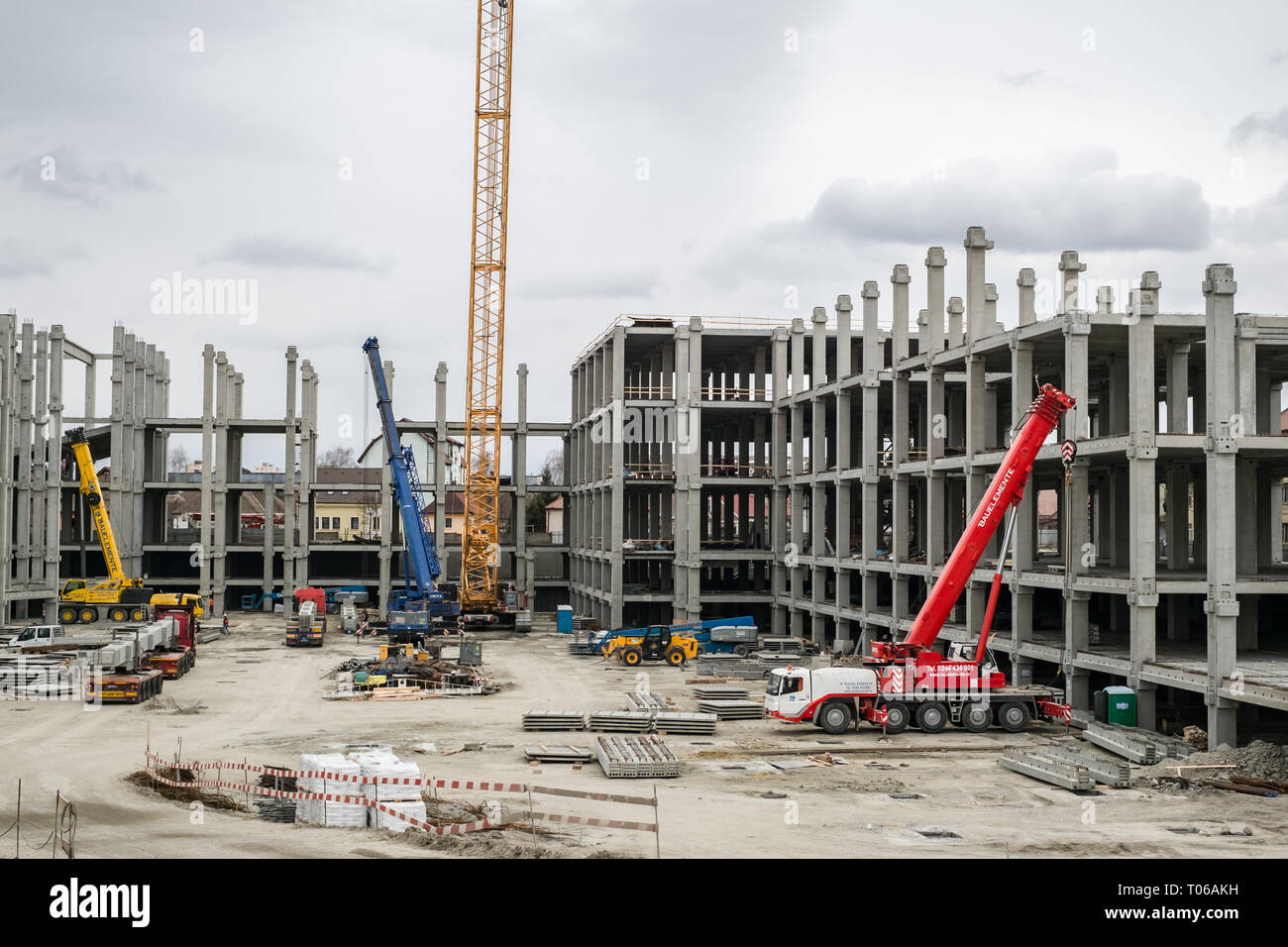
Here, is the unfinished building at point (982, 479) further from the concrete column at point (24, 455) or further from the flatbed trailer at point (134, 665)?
the concrete column at point (24, 455)

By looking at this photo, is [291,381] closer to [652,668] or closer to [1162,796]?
[652,668]

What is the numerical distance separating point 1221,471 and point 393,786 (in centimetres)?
2060

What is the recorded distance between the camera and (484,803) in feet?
71.9

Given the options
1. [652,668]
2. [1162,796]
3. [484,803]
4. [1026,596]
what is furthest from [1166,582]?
[652,668]

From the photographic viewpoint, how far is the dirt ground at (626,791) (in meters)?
19.2

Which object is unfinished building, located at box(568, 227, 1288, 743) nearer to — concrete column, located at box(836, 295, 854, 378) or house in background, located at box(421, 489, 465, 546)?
concrete column, located at box(836, 295, 854, 378)

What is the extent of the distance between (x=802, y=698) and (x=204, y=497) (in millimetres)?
52662

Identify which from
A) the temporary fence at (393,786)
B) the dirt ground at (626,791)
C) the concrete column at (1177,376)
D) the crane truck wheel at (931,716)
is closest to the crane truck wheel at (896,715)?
the dirt ground at (626,791)

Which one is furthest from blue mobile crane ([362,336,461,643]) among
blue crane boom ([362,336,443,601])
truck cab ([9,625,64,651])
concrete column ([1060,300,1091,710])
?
concrete column ([1060,300,1091,710])

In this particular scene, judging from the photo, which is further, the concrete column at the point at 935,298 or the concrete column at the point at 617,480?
the concrete column at the point at 617,480

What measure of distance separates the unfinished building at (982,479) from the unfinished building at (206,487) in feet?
28.8

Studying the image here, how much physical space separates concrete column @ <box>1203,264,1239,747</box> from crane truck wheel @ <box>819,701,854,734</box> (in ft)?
28.8

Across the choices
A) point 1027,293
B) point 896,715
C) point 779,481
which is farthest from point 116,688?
point 1027,293
